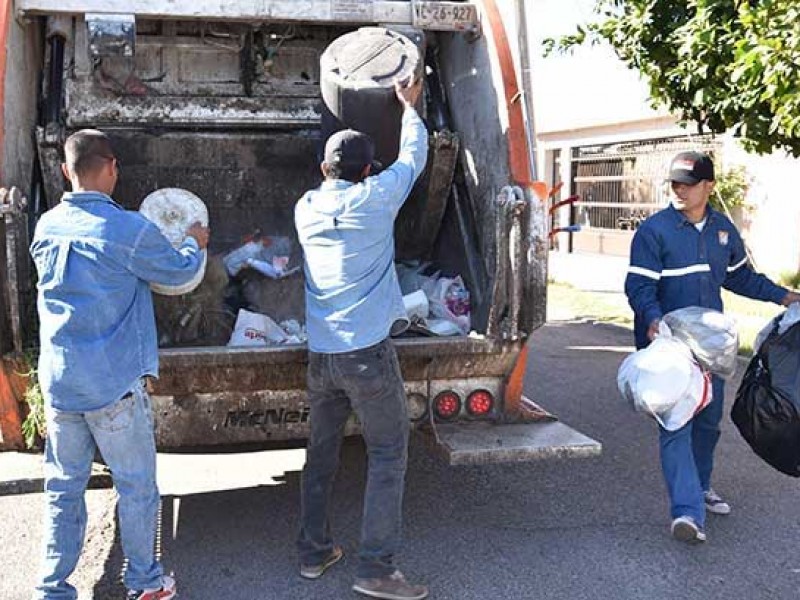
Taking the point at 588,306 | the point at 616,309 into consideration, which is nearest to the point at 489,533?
the point at 616,309

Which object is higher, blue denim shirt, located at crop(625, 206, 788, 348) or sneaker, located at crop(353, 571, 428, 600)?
blue denim shirt, located at crop(625, 206, 788, 348)

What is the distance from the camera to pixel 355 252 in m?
3.16

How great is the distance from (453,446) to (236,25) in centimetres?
222

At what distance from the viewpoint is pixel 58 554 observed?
2971 millimetres

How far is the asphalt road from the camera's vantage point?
339cm

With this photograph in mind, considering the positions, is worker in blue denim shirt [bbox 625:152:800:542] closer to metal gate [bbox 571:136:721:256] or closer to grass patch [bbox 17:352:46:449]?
grass patch [bbox 17:352:46:449]

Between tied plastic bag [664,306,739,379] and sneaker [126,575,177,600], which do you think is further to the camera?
tied plastic bag [664,306,739,379]

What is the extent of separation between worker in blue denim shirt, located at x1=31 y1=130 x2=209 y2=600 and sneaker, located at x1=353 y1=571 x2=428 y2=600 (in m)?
0.68

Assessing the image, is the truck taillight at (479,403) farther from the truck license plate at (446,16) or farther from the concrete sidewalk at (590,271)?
the concrete sidewalk at (590,271)

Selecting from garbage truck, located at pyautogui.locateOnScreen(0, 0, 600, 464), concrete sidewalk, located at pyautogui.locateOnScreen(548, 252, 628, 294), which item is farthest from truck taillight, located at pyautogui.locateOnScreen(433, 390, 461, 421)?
concrete sidewalk, located at pyautogui.locateOnScreen(548, 252, 628, 294)

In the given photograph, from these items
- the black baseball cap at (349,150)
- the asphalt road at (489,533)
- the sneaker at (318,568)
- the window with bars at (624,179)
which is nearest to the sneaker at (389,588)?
the asphalt road at (489,533)

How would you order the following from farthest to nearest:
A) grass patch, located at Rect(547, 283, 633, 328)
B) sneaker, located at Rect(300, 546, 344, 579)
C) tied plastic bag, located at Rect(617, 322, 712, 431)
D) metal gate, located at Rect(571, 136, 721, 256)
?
metal gate, located at Rect(571, 136, 721, 256), grass patch, located at Rect(547, 283, 633, 328), tied plastic bag, located at Rect(617, 322, 712, 431), sneaker, located at Rect(300, 546, 344, 579)

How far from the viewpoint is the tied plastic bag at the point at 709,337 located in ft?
12.1

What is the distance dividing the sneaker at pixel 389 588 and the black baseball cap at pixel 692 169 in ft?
6.43
